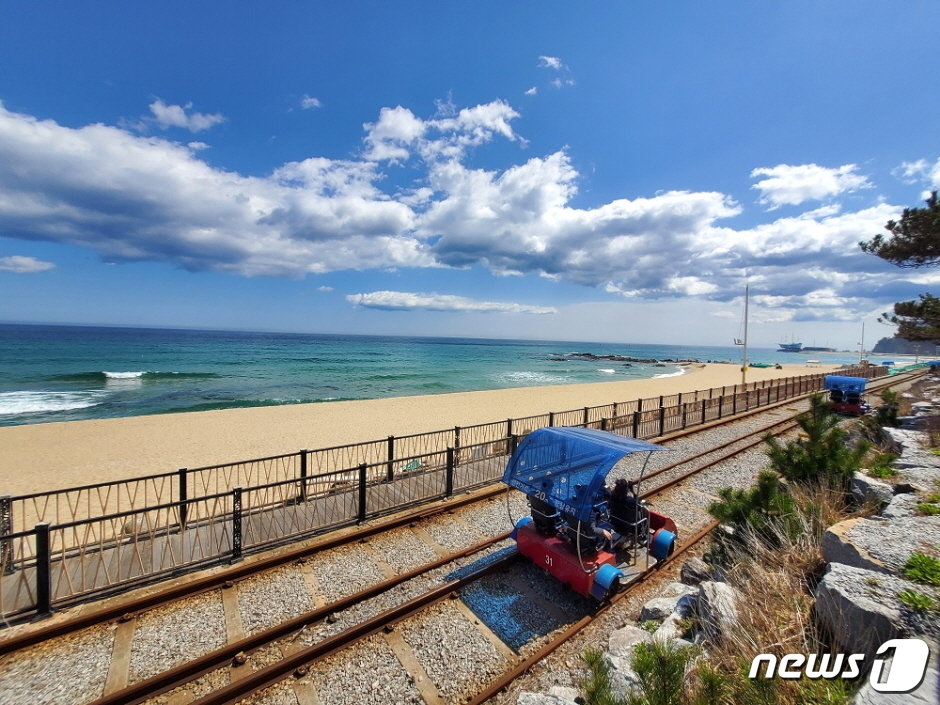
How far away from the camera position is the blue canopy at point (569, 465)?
6082 millimetres

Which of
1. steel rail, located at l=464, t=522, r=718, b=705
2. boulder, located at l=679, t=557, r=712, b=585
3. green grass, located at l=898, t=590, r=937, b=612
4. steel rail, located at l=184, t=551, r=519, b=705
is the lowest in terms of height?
steel rail, located at l=464, t=522, r=718, b=705

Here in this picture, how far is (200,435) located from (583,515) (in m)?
22.8

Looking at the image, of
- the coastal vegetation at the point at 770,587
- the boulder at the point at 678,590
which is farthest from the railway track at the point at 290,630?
the coastal vegetation at the point at 770,587

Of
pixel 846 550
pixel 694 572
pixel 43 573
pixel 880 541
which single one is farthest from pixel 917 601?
pixel 43 573

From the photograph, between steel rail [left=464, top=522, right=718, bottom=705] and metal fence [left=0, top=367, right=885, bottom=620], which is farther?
metal fence [left=0, top=367, right=885, bottom=620]

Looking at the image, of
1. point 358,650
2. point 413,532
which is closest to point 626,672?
point 358,650

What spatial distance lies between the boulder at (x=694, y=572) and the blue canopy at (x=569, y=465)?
6.33ft

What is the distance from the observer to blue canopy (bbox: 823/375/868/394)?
20.0 meters

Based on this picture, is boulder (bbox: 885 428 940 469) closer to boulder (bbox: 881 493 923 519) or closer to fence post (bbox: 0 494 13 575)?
boulder (bbox: 881 493 923 519)

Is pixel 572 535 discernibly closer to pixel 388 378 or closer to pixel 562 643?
pixel 562 643

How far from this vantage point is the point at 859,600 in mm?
3711

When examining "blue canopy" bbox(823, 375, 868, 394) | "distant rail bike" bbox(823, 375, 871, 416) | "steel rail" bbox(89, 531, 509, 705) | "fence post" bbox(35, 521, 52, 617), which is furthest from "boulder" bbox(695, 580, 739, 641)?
"blue canopy" bbox(823, 375, 868, 394)

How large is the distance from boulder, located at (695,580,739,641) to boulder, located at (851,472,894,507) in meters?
3.99

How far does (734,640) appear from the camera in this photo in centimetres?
407
